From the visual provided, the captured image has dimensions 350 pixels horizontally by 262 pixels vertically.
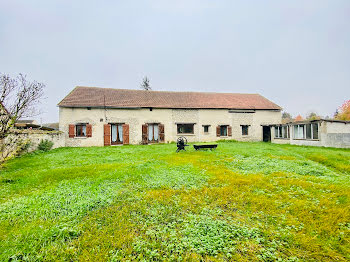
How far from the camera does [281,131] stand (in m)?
18.8

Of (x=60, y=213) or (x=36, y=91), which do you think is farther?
(x=36, y=91)

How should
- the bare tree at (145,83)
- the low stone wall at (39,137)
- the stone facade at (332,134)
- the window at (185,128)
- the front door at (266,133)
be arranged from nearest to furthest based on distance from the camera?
the low stone wall at (39,137) < the stone facade at (332,134) < the window at (185,128) < the front door at (266,133) < the bare tree at (145,83)

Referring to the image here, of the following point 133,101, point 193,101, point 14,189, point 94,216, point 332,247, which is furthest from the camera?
point 193,101

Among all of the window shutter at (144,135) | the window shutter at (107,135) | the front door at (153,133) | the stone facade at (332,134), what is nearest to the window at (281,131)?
the stone facade at (332,134)

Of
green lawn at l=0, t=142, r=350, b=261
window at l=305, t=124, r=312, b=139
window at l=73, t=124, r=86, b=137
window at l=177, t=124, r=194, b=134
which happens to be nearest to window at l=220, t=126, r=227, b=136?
window at l=177, t=124, r=194, b=134

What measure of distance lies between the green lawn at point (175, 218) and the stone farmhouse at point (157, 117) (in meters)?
11.9

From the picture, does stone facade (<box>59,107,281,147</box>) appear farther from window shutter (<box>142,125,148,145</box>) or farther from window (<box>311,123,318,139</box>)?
window (<box>311,123,318,139</box>)

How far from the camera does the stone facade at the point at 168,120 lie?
16.5m

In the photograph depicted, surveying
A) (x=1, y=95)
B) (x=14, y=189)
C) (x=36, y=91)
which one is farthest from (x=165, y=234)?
(x=36, y=91)

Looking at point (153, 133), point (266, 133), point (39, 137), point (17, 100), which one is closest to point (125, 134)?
point (153, 133)

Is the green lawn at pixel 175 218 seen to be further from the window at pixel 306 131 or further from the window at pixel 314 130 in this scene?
the window at pixel 306 131

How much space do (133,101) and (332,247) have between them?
1882 centimetres

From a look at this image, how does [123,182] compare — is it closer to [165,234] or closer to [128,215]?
[128,215]

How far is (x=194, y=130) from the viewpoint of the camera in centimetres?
1952
